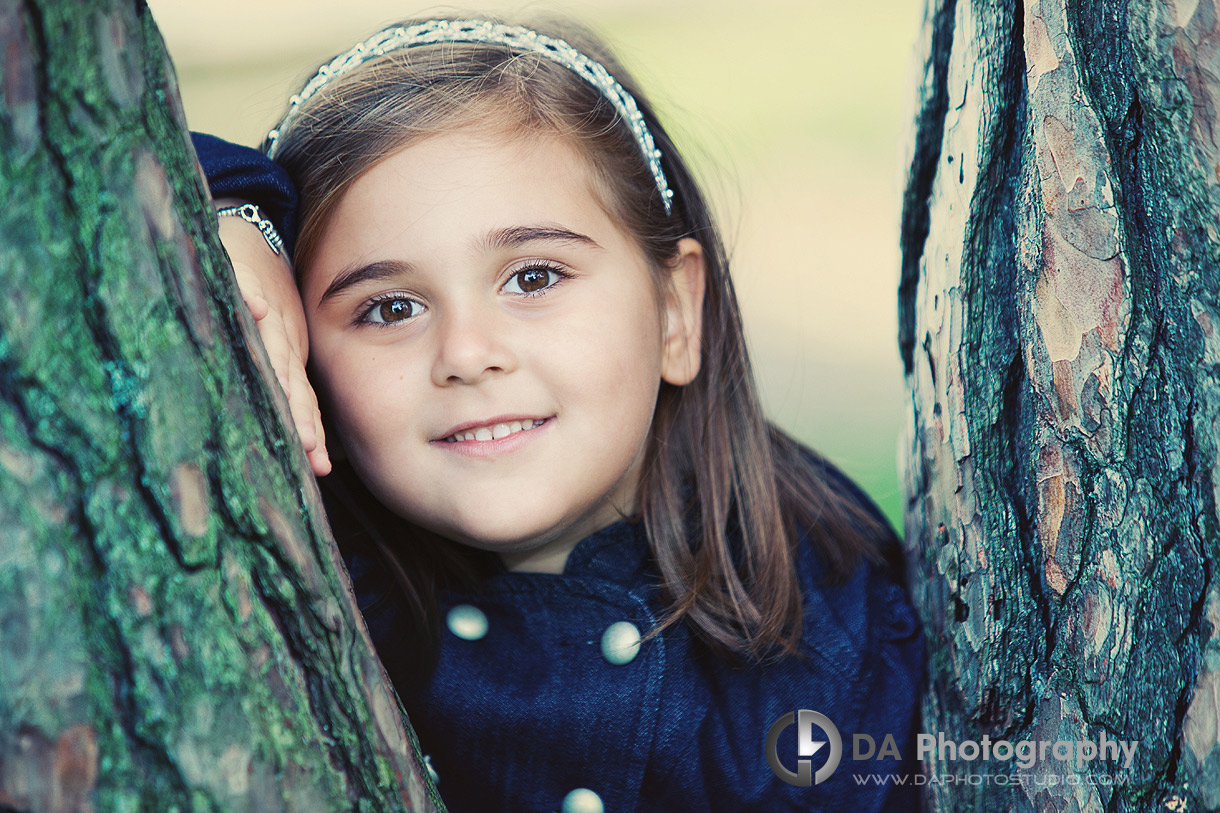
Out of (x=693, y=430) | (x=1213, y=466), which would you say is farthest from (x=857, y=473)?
(x=1213, y=466)

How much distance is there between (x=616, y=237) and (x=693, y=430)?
0.42m

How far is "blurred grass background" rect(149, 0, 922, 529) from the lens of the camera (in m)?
3.39

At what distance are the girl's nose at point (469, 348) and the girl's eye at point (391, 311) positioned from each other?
0.20ft

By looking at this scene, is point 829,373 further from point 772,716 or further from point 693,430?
point 772,716

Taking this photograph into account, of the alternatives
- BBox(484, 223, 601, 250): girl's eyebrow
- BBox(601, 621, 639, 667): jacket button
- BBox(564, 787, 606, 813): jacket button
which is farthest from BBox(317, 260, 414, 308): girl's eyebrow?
BBox(564, 787, 606, 813): jacket button

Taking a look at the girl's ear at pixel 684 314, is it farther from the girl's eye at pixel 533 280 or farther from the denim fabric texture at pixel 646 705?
the denim fabric texture at pixel 646 705

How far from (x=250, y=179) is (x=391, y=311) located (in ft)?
0.93

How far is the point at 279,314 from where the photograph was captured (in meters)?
1.38

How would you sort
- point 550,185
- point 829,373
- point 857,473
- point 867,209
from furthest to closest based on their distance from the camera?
point 867,209 < point 829,373 < point 857,473 < point 550,185

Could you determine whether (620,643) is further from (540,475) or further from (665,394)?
(665,394)

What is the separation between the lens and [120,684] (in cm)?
64

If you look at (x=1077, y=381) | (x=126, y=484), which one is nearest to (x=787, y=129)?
(x=1077, y=381)

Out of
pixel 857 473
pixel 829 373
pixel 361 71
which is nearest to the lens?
pixel 361 71

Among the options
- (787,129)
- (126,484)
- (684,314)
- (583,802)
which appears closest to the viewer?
(126,484)
